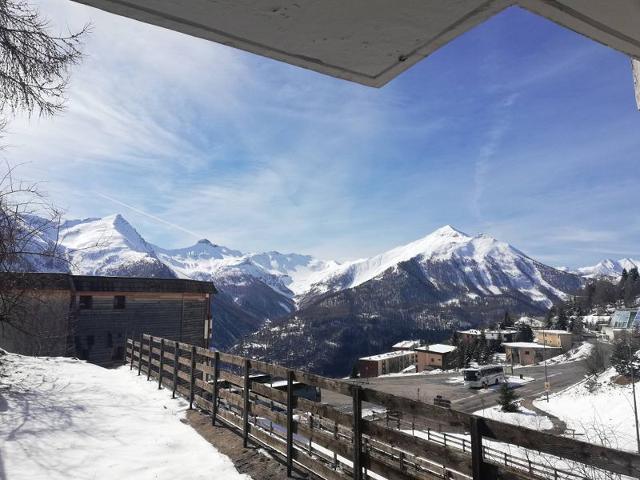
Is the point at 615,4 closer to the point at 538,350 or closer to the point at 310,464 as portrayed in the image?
the point at 310,464

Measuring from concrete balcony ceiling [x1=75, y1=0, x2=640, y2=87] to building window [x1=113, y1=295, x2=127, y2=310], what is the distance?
2618 cm

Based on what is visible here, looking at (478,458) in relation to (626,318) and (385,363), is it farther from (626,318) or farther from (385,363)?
(626,318)

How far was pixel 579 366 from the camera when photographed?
70562 mm

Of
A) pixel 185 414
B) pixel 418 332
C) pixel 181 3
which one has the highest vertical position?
pixel 181 3

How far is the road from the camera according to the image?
44312mm

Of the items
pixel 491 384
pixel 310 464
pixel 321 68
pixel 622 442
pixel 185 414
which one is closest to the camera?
pixel 321 68

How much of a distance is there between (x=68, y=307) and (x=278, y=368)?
828 inches

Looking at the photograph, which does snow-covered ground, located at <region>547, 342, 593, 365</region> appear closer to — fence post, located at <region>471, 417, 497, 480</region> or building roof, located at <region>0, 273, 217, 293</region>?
building roof, located at <region>0, 273, 217, 293</region>

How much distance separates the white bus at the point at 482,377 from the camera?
54094 mm

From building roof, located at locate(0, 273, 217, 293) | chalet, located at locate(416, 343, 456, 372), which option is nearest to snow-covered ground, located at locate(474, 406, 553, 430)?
building roof, located at locate(0, 273, 217, 293)

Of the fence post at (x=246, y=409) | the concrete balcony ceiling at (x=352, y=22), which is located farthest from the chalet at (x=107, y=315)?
the concrete balcony ceiling at (x=352, y=22)

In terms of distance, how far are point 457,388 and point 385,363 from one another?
32785mm

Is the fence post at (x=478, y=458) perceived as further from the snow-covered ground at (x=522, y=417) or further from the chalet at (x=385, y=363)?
the chalet at (x=385, y=363)

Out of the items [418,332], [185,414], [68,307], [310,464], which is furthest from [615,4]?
[418,332]
